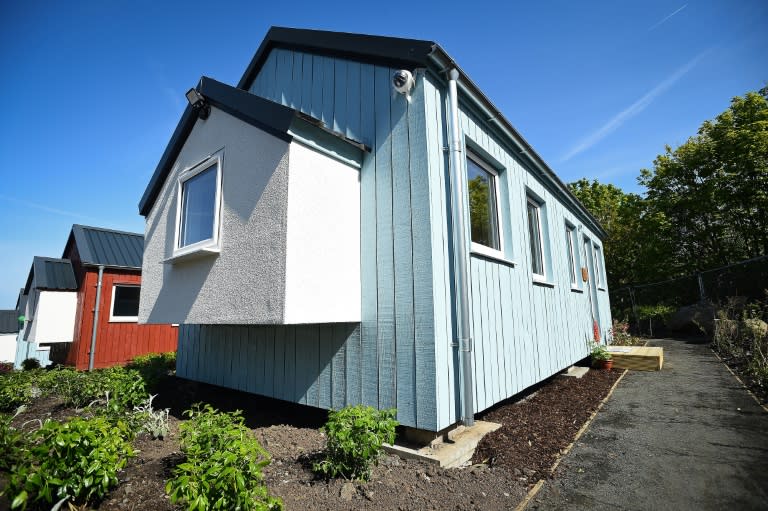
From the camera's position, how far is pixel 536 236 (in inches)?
251

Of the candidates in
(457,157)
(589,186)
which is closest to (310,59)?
(457,157)

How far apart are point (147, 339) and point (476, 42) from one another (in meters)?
12.0

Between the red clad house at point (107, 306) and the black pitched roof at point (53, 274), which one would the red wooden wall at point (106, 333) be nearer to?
the red clad house at point (107, 306)

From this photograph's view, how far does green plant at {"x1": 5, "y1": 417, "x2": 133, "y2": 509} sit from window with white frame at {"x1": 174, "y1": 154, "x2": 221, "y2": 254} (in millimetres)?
2129

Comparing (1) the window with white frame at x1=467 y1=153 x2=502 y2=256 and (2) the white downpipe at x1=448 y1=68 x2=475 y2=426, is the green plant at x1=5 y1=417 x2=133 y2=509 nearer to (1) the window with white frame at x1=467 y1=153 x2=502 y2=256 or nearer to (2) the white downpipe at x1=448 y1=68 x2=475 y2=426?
(2) the white downpipe at x1=448 y1=68 x2=475 y2=426

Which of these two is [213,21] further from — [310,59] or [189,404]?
[189,404]

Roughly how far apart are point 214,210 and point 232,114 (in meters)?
1.16

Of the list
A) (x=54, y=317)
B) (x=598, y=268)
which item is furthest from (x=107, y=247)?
(x=598, y=268)

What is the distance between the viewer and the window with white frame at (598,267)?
1047 cm

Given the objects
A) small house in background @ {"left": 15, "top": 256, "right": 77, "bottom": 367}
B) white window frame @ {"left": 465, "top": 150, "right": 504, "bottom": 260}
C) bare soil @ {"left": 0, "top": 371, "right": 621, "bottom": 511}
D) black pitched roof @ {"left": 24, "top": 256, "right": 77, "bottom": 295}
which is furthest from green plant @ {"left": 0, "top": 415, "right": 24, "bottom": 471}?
black pitched roof @ {"left": 24, "top": 256, "right": 77, "bottom": 295}

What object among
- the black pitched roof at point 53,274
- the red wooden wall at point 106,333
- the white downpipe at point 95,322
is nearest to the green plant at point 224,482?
the white downpipe at point 95,322

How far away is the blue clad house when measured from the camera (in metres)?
3.21

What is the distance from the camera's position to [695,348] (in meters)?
9.98

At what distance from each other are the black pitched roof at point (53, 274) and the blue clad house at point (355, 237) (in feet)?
26.5
